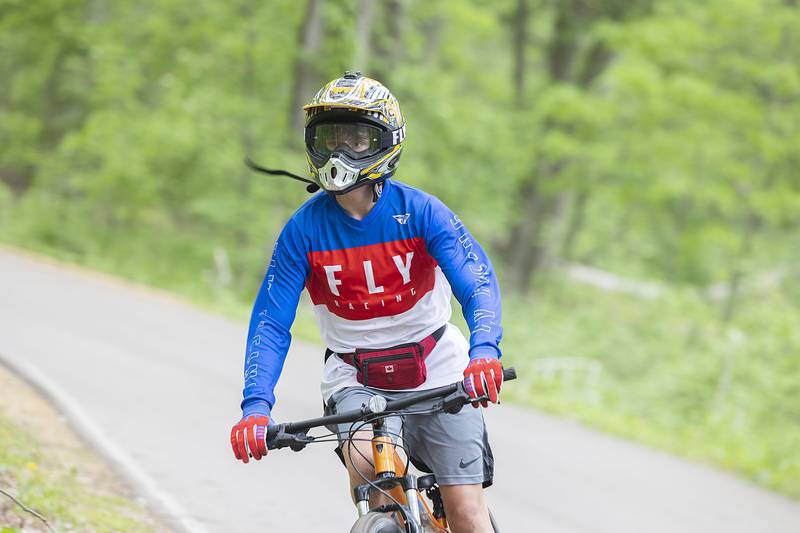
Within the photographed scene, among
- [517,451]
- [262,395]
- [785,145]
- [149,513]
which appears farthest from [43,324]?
[785,145]

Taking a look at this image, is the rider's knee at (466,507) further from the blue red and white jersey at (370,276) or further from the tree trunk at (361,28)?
the tree trunk at (361,28)

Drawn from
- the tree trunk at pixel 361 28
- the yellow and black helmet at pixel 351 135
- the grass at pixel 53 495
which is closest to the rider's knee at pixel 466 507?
the yellow and black helmet at pixel 351 135

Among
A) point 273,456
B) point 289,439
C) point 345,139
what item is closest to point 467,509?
point 289,439

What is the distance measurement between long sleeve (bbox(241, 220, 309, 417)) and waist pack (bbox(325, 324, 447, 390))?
12.3 inches

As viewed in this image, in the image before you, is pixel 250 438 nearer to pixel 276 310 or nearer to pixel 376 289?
pixel 276 310

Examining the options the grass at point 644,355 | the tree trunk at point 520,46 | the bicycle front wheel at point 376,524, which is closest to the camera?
the bicycle front wheel at point 376,524

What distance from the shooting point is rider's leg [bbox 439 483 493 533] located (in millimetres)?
3895

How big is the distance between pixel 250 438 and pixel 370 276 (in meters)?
0.82

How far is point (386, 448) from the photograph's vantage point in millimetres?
3680

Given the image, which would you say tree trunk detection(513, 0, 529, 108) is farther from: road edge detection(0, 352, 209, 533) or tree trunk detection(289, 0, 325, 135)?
road edge detection(0, 352, 209, 533)

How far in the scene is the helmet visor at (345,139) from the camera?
3.78 metres

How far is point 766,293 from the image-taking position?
914 inches

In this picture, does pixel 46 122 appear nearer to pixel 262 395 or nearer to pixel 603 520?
pixel 603 520

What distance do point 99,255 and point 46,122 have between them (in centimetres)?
684
